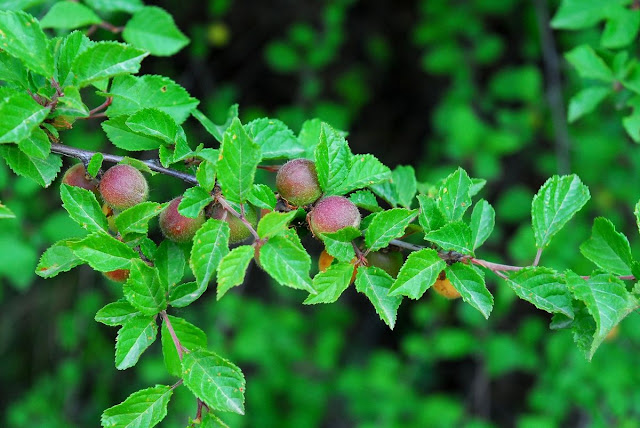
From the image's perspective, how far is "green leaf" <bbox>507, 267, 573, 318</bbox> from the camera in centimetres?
92

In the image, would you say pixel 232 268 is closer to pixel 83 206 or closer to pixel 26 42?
pixel 83 206

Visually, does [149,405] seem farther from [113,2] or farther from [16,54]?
[113,2]

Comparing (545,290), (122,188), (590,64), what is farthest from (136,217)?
(590,64)

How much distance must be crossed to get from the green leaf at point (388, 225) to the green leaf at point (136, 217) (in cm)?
33

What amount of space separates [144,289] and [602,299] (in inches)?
26.3

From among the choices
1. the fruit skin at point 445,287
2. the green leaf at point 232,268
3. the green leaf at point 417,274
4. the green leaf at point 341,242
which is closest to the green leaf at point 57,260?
the green leaf at point 232,268

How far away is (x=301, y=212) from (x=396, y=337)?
8.21 ft

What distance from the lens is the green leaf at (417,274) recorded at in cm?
88

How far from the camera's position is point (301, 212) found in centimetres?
98

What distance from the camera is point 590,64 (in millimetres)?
1569

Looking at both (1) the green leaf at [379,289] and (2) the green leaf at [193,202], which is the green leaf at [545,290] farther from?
(2) the green leaf at [193,202]

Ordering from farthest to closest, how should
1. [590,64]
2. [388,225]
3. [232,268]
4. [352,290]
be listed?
[352,290]
[590,64]
[388,225]
[232,268]

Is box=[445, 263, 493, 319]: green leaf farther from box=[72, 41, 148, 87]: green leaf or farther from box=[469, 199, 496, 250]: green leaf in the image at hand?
box=[72, 41, 148, 87]: green leaf

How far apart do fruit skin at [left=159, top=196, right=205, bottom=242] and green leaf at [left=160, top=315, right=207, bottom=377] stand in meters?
0.13
